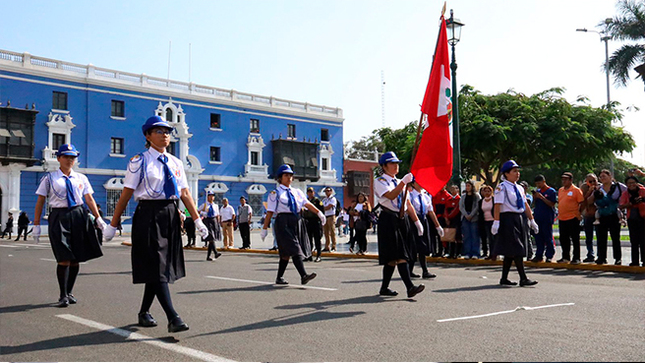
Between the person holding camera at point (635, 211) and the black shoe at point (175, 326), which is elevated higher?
the person holding camera at point (635, 211)

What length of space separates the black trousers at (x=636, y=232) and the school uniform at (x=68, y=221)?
9.41 meters

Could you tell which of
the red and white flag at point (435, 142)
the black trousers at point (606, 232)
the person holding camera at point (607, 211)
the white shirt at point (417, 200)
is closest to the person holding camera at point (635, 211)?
the person holding camera at point (607, 211)

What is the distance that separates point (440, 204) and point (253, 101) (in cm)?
3714

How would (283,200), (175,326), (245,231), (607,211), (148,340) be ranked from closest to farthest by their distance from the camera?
(148,340), (175,326), (283,200), (607,211), (245,231)

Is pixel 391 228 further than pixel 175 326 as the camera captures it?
Yes

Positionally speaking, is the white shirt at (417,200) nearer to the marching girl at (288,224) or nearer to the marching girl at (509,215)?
the marching girl at (509,215)

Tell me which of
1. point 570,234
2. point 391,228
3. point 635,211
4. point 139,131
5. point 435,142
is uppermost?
point 139,131

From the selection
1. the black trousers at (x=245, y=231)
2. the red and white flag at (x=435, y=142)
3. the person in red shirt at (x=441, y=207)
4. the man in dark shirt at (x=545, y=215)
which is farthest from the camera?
the black trousers at (x=245, y=231)

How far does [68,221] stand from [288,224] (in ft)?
10.8

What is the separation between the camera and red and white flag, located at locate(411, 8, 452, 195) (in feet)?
27.1

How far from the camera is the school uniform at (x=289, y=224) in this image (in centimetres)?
970

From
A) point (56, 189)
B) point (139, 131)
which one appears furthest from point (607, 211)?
point (139, 131)

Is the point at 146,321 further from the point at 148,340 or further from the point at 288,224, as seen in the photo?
the point at 288,224

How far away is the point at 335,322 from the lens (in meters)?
6.23
